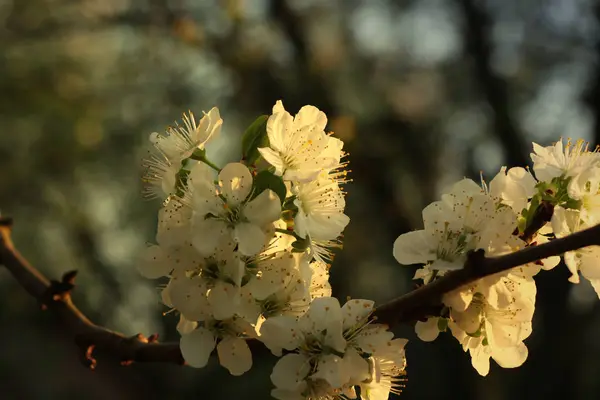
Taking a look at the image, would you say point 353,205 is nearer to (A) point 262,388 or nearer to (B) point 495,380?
(B) point 495,380

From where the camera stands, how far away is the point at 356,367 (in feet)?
2.96

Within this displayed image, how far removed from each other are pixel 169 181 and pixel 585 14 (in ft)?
14.9

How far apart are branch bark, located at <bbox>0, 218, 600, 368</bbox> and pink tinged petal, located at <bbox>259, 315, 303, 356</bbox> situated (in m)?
0.06

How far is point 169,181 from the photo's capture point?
0.98 m

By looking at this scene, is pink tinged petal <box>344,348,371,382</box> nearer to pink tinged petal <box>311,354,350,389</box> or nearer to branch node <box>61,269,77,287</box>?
pink tinged petal <box>311,354,350,389</box>

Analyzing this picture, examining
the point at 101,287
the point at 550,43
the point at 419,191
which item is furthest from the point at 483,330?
the point at 101,287

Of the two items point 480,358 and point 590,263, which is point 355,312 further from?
point 590,263

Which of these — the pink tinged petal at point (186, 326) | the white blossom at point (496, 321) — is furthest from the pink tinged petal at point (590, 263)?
the pink tinged petal at point (186, 326)

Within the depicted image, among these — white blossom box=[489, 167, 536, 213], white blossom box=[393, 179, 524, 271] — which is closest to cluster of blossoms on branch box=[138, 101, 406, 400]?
white blossom box=[393, 179, 524, 271]

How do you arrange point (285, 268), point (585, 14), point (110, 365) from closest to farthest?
point (285, 268), point (585, 14), point (110, 365)

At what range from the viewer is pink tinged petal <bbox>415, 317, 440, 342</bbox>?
3.18 feet

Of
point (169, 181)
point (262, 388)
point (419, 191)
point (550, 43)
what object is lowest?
point (169, 181)

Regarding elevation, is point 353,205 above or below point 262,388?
above

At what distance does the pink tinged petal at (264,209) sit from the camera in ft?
2.89
